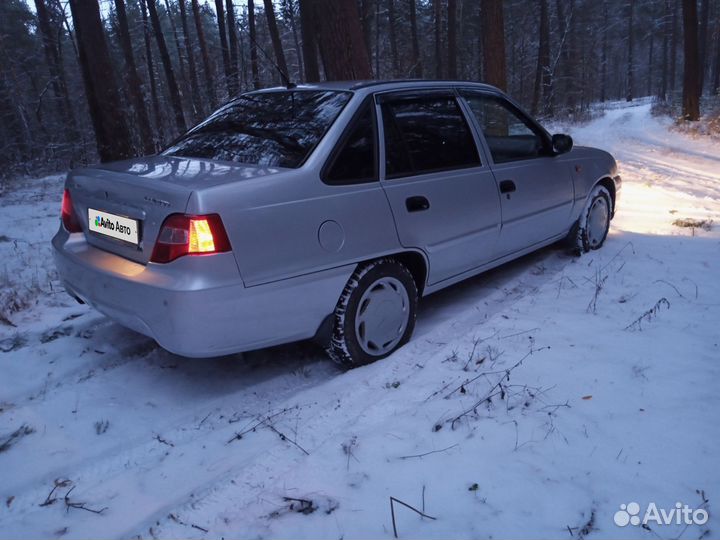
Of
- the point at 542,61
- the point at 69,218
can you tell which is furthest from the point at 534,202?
the point at 542,61

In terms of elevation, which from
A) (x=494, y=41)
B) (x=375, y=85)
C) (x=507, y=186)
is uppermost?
(x=494, y=41)

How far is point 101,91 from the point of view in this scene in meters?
9.00

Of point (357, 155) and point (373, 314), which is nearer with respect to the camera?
→ point (357, 155)

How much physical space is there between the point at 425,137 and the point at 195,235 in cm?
182

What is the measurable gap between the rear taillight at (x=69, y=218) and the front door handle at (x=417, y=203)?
202 cm

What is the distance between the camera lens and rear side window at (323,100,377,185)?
2939 mm

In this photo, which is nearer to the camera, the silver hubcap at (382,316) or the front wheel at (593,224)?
the silver hubcap at (382,316)

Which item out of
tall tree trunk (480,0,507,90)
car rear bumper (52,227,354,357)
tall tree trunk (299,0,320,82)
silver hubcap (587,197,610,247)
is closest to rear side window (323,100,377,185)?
car rear bumper (52,227,354,357)

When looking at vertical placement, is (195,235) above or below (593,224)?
above

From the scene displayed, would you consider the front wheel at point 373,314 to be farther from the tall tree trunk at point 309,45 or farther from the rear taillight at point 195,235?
the tall tree trunk at point 309,45

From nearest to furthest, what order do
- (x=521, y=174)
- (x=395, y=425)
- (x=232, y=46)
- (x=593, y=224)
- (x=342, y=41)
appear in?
(x=395, y=425) < (x=521, y=174) < (x=593, y=224) < (x=342, y=41) < (x=232, y=46)

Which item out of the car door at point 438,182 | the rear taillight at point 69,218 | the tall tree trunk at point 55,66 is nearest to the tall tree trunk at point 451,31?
the tall tree trunk at point 55,66

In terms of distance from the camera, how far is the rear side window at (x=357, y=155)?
2.94 m

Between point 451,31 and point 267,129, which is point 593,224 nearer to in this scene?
point 267,129
